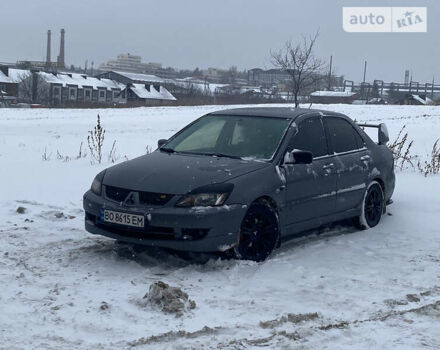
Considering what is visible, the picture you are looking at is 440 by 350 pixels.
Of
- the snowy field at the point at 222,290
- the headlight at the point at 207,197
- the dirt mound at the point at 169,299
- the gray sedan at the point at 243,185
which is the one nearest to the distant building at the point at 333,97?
the gray sedan at the point at 243,185

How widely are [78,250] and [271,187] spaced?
206cm

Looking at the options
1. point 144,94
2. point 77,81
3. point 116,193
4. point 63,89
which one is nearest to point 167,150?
point 116,193

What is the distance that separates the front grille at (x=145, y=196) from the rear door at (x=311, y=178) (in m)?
1.36

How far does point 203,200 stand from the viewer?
17.3 ft

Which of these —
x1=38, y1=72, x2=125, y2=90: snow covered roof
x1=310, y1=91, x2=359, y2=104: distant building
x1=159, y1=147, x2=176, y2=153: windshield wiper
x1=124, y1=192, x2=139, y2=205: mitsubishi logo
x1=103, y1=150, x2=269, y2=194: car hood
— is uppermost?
x1=38, y1=72, x2=125, y2=90: snow covered roof

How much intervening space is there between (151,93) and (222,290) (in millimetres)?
98854

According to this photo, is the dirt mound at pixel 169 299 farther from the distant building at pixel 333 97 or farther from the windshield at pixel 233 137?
the distant building at pixel 333 97

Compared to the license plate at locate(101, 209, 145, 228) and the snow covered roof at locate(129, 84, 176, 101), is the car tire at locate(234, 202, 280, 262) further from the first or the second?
the snow covered roof at locate(129, 84, 176, 101)

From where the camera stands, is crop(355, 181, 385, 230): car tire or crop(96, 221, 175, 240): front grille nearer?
crop(96, 221, 175, 240): front grille

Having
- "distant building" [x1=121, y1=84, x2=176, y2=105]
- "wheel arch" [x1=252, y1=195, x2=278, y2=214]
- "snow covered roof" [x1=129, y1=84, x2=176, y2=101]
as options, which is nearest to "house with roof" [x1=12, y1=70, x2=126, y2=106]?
"distant building" [x1=121, y1=84, x2=176, y2=105]

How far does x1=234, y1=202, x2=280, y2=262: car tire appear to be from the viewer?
219 inches

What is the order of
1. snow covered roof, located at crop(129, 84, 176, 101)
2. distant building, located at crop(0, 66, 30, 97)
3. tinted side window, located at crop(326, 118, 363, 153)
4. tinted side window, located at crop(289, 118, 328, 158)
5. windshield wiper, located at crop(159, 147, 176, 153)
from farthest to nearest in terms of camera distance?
1. snow covered roof, located at crop(129, 84, 176, 101)
2. distant building, located at crop(0, 66, 30, 97)
3. tinted side window, located at crop(326, 118, 363, 153)
4. windshield wiper, located at crop(159, 147, 176, 153)
5. tinted side window, located at crop(289, 118, 328, 158)

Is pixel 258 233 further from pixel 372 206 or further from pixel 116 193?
pixel 372 206

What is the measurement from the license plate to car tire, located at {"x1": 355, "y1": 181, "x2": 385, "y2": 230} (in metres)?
3.15
